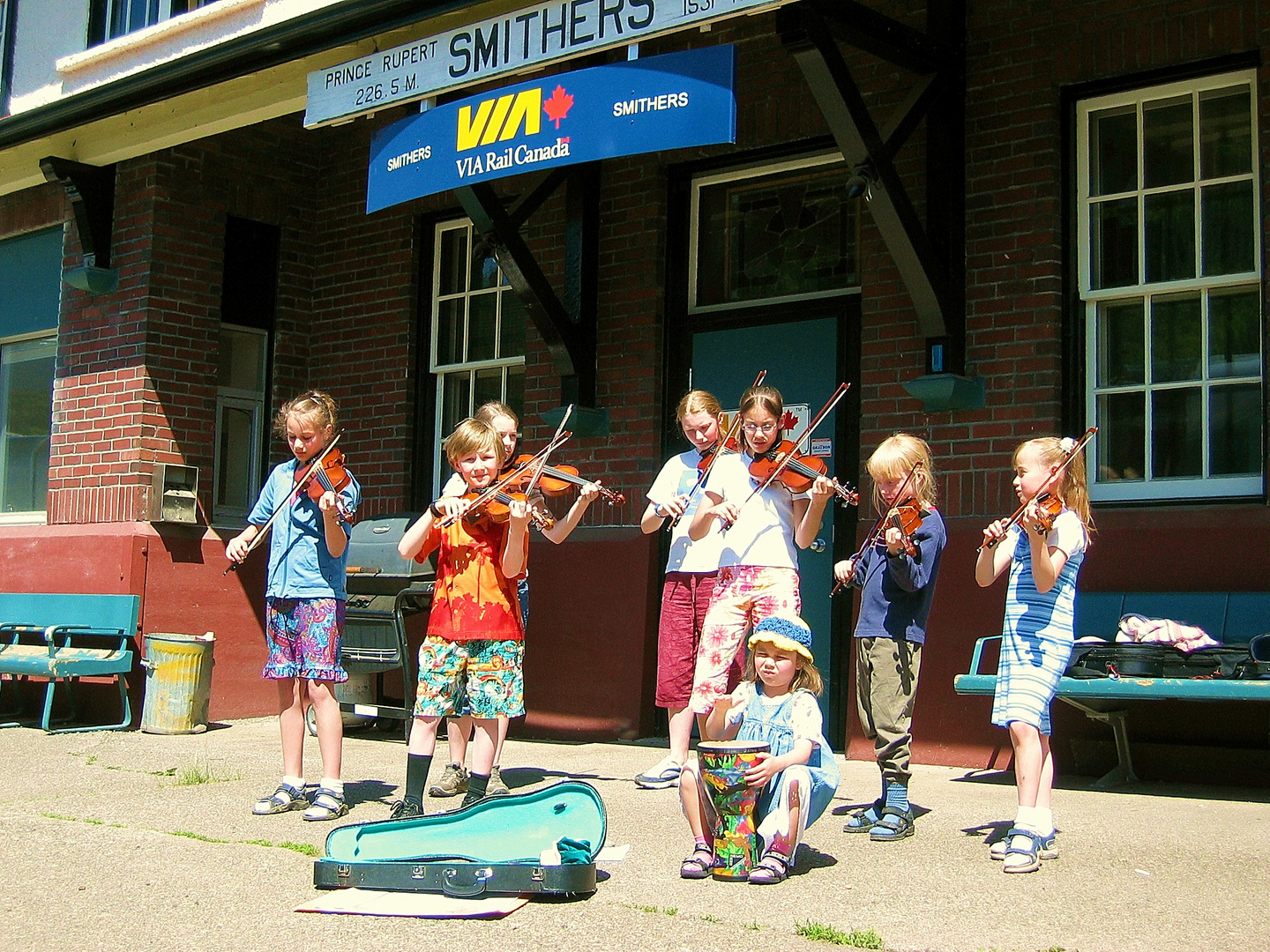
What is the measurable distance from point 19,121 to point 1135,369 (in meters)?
7.45

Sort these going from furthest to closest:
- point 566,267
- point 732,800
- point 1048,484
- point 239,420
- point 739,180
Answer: point 239,420, point 566,267, point 739,180, point 1048,484, point 732,800

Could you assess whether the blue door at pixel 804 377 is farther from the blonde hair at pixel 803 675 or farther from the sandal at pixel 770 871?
the sandal at pixel 770 871

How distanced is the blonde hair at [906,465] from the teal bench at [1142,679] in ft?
3.57

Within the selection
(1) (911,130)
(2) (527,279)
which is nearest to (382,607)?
(2) (527,279)

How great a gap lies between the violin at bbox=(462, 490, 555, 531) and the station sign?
241cm

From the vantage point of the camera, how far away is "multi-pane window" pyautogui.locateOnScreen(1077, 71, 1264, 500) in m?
6.61

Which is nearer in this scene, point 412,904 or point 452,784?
point 412,904

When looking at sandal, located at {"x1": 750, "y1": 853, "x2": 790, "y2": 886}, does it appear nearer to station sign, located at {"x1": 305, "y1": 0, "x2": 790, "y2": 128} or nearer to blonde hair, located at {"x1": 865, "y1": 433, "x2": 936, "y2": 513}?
blonde hair, located at {"x1": 865, "y1": 433, "x2": 936, "y2": 513}

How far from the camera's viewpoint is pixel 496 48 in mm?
7090

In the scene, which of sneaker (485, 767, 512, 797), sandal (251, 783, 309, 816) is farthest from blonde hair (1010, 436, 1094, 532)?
sandal (251, 783, 309, 816)

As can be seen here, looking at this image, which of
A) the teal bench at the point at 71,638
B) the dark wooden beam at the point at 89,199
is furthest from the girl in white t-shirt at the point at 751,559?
the dark wooden beam at the point at 89,199

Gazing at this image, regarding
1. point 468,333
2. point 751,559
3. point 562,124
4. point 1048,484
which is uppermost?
point 562,124

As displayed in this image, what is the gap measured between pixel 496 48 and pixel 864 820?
426 cm

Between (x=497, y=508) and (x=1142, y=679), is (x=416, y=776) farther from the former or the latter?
(x=1142, y=679)
